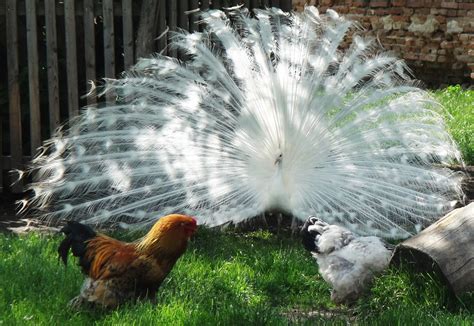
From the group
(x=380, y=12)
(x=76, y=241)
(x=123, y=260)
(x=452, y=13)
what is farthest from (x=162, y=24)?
(x=380, y=12)

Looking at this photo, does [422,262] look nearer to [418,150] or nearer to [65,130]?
[418,150]

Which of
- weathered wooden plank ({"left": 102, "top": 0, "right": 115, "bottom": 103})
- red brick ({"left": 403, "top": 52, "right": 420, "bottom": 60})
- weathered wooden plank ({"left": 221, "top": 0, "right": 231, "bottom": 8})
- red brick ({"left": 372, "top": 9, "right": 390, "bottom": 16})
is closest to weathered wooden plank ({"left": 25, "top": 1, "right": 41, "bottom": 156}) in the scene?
weathered wooden plank ({"left": 102, "top": 0, "right": 115, "bottom": 103})

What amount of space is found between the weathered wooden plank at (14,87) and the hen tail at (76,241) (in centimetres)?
308

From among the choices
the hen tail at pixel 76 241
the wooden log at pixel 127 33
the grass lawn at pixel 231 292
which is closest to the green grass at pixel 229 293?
the grass lawn at pixel 231 292

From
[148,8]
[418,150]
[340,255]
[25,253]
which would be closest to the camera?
[340,255]

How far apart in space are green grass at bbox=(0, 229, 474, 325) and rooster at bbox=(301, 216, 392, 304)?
85mm

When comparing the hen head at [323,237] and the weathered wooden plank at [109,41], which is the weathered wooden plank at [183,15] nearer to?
the weathered wooden plank at [109,41]

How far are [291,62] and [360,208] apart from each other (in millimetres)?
1303

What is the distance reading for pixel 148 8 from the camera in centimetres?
803

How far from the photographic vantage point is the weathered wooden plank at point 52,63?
787cm

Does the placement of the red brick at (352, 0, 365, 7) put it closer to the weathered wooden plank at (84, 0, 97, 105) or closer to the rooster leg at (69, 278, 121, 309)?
the weathered wooden plank at (84, 0, 97, 105)

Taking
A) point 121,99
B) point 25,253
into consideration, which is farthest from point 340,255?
point 121,99

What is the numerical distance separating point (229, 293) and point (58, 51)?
139 inches

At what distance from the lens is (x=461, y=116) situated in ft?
36.8
